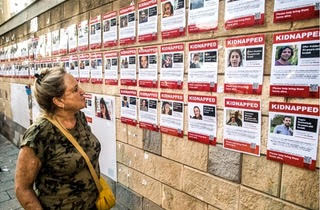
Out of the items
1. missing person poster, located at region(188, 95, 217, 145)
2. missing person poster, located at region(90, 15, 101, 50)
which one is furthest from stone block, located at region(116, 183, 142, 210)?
missing person poster, located at region(90, 15, 101, 50)

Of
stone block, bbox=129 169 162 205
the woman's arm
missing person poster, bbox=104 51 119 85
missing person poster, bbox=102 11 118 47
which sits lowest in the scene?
stone block, bbox=129 169 162 205

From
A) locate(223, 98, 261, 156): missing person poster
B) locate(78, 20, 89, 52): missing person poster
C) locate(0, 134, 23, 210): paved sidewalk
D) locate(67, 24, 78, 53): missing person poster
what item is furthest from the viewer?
locate(0, 134, 23, 210): paved sidewalk

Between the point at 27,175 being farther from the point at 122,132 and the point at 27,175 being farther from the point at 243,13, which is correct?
the point at 243,13

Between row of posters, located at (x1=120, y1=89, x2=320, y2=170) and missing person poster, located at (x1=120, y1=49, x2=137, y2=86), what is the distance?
31 cm

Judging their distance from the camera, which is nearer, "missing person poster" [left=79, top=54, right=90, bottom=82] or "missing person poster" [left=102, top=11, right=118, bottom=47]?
"missing person poster" [left=102, top=11, right=118, bottom=47]

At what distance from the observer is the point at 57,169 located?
6.13 ft

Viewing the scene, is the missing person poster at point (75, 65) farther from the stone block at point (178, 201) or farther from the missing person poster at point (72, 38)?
the stone block at point (178, 201)

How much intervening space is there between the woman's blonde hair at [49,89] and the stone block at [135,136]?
109 cm

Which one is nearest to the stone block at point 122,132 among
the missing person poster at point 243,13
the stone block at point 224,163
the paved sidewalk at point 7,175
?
the stone block at point 224,163

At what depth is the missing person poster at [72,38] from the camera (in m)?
3.92

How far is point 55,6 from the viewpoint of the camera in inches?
175

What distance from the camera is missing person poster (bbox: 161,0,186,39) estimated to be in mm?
2234

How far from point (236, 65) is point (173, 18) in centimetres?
80

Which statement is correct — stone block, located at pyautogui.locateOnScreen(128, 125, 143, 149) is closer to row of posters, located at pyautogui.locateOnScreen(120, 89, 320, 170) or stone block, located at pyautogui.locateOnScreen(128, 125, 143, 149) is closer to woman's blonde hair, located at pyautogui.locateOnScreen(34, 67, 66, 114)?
row of posters, located at pyautogui.locateOnScreen(120, 89, 320, 170)
